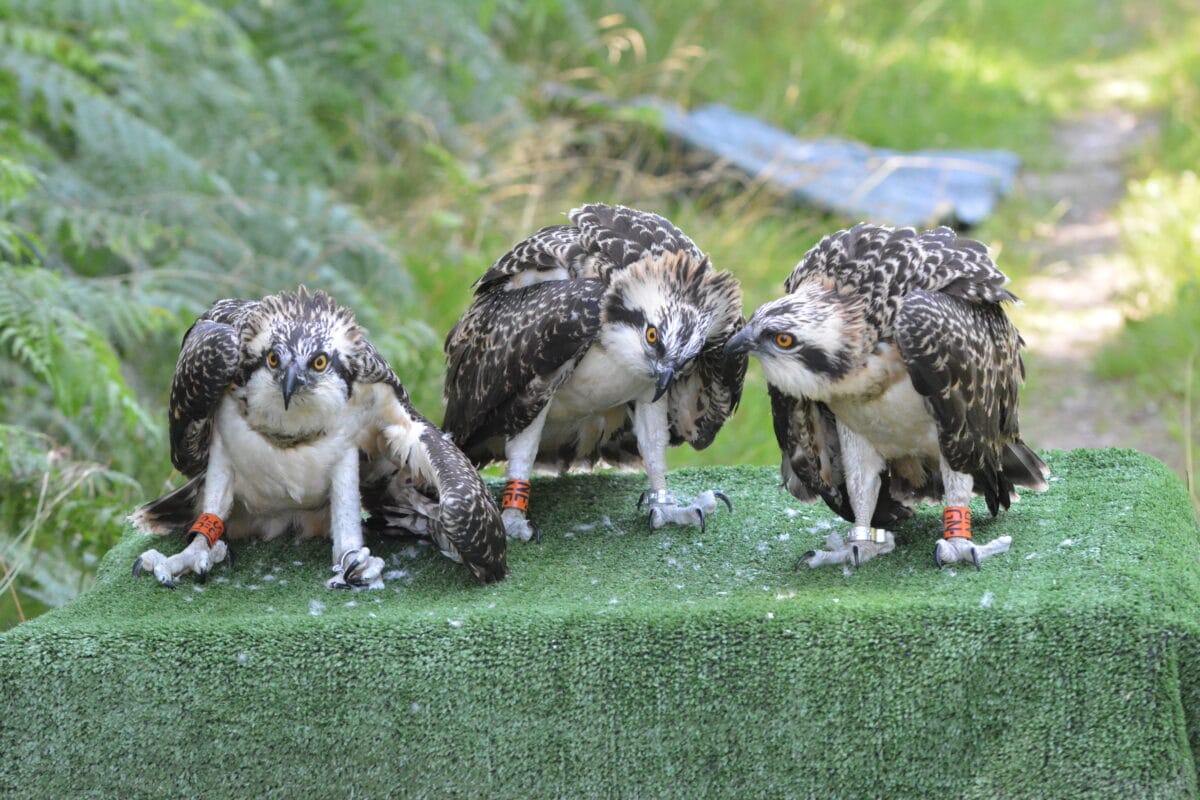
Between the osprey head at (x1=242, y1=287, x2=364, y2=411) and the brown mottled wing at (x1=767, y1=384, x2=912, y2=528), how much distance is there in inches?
60.4

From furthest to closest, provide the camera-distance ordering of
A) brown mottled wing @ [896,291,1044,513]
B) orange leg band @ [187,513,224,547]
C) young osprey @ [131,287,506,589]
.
Result: 1. orange leg band @ [187,513,224,547]
2. young osprey @ [131,287,506,589]
3. brown mottled wing @ [896,291,1044,513]

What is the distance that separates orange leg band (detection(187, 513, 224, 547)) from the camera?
478cm

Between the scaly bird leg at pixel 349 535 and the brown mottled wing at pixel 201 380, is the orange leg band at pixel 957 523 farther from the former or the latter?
the brown mottled wing at pixel 201 380

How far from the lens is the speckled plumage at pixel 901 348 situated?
4.22 metres

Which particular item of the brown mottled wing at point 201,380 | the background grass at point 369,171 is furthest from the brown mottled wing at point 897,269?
the background grass at point 369,171

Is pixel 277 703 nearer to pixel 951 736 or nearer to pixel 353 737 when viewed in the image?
pixel 353 737

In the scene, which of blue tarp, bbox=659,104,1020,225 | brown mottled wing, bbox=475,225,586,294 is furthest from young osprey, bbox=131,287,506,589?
blue tarp, bbox=659,104,1020,225

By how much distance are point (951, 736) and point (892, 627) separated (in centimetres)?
37

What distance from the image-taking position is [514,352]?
15.8ft

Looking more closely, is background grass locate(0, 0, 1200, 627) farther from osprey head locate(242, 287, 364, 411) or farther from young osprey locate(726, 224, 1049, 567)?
young osprey locate(726, 224, 1049, 567)

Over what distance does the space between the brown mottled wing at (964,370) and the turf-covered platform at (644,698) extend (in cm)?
48

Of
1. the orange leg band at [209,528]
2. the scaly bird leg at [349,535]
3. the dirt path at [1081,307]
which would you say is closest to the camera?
the scaly bird leg at [349,535]

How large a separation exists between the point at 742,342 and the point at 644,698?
3.99 feet

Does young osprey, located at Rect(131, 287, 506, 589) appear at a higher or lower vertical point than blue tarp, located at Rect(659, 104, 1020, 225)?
lower
